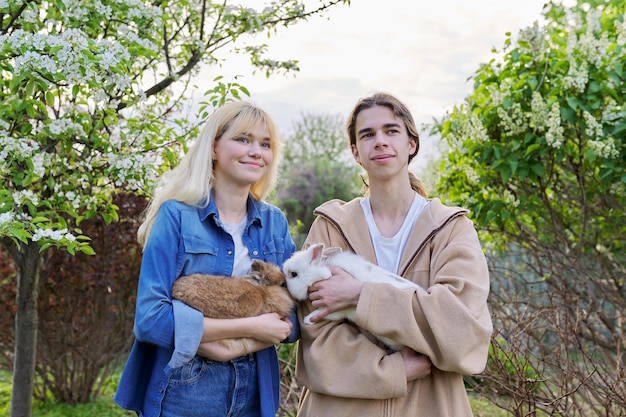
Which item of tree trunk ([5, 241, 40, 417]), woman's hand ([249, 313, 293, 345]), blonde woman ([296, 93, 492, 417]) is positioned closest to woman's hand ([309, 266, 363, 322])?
blonde woman ([296, 93, 492, 417])

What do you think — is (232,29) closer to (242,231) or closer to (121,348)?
(242,231)

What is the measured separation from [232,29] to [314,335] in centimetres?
281

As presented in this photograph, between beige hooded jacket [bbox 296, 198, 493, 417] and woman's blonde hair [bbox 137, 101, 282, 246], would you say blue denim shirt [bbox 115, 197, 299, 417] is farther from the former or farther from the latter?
beige hooded jacket [bbox 296, 198, 493, 417]

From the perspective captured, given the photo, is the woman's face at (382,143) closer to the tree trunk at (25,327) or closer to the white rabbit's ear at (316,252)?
the white rabbit's ear at (316,252)

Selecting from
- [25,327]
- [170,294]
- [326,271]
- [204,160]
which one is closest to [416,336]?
[326,271]

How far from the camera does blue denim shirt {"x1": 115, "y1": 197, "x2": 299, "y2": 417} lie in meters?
2.44

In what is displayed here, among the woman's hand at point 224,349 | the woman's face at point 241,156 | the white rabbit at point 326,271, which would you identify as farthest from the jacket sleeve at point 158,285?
the white rabbit at point 326,271

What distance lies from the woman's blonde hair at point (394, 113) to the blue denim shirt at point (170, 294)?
25.0 inches

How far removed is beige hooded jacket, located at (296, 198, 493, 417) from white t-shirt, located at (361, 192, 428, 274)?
0.20ft

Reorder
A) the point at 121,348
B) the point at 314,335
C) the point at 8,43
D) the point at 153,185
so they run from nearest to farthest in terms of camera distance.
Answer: the point at 314,335 < the point at 8,43 < the point at 153,185 < the point at 121,348

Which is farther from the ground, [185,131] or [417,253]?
[185,131]

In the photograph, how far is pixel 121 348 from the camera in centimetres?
681

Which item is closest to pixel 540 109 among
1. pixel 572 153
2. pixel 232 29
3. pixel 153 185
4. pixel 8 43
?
pixel 572 153

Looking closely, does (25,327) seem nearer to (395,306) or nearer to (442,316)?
(395,306)
